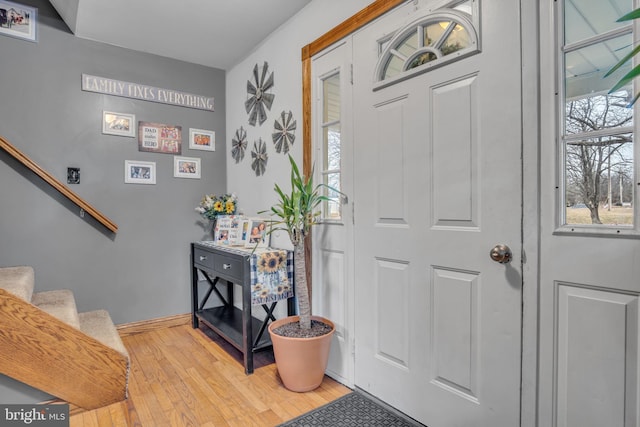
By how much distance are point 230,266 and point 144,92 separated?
1.75 m

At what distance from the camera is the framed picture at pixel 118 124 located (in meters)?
2.75

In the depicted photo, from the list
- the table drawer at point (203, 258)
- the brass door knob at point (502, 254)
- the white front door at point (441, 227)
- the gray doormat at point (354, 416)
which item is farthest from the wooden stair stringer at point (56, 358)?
the brass door knob at point (502, 254)

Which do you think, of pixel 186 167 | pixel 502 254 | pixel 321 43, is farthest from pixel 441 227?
pixel 186 167

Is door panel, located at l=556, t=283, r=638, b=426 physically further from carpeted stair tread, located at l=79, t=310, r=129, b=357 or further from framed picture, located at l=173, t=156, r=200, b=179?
framed picture, located at l=173, t=156, r=200, b=179

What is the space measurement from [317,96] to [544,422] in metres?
1.93

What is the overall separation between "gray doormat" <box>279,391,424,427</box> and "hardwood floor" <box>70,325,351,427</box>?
0.22ft

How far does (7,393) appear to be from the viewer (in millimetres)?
1388

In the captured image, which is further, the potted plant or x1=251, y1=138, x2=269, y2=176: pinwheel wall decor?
x1=251, y1=138, x2=269, y2=176: pinwheel wall decor

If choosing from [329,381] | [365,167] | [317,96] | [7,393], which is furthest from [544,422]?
[7,393]

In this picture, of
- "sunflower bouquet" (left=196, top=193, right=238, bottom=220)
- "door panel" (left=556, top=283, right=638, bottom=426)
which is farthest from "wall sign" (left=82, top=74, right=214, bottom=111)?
"door panel" (left=556, top=283, right=638, bottom=426)

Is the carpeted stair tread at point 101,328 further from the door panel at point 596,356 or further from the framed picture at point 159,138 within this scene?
the door panel at point 596,356

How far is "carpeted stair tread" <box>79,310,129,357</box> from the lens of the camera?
1969 mm

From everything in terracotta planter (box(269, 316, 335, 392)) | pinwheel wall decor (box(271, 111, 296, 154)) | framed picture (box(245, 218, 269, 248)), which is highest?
pinwheel wall decor (box(271, 111, 296, 154))

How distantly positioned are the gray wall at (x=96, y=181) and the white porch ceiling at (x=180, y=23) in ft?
0.61
